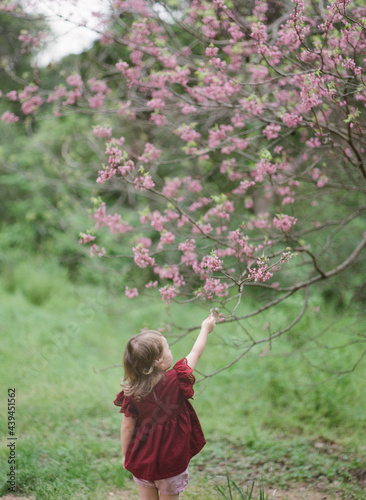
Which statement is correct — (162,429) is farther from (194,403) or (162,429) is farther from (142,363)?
(194,403)

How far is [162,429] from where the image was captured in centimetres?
247

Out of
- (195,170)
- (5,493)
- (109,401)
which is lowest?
(5,493)

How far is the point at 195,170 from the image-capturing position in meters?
7.20

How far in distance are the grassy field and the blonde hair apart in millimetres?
711

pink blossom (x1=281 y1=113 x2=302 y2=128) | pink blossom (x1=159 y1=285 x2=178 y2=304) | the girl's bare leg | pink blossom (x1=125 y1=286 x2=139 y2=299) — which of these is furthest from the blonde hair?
pink blossom (x1=281 y1=113 x2=302 y2=128)

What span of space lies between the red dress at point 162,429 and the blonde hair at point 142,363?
0.06m

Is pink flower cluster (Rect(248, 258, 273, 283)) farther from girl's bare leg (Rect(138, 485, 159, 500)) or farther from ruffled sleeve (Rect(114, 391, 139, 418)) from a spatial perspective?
girl's bare leg (Rect(138, 485, 159, 500))

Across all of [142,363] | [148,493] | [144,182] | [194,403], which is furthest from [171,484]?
[194,403]

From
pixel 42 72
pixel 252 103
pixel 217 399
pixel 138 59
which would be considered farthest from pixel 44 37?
pixel 42 72

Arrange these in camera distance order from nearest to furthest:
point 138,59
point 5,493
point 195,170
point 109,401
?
point 5,493 < point 138,59 < point 109,401 < point 195,170

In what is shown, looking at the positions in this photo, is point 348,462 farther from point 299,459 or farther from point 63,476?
point 63,476

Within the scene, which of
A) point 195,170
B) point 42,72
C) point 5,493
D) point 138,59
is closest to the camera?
point 5,493

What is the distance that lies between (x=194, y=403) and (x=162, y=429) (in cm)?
340

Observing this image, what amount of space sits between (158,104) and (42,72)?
8431mm
